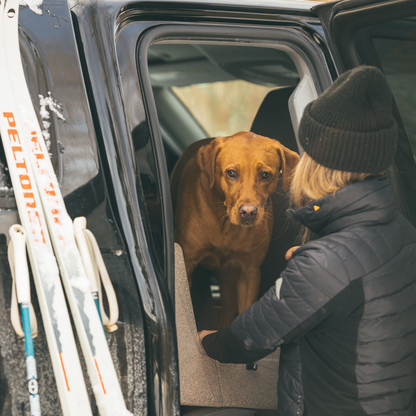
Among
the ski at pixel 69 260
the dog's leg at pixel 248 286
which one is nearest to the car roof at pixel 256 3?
the ski at pixel 69 260

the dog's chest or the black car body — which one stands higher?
the black car body

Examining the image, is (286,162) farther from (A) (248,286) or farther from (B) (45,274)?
(B) (45,274)

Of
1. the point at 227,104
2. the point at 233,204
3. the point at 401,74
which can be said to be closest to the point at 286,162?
the point at 233,204

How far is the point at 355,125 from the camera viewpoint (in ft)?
3.73

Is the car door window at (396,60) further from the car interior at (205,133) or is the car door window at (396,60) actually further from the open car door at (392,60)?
the car interior at (205,133)

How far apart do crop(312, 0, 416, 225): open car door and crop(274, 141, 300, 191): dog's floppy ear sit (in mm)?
642

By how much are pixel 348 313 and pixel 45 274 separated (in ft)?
2.47

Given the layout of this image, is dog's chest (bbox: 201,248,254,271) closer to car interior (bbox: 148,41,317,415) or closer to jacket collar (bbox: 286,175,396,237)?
car interior (bbox: 148,41,317,415)

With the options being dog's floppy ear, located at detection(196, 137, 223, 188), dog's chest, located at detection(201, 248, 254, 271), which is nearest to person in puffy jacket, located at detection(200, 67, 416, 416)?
dog's floppy ear, located at detection(196, 137, 223, 188)

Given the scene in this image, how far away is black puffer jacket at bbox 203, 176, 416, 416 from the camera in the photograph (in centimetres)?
113

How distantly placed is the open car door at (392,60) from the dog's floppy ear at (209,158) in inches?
28.7

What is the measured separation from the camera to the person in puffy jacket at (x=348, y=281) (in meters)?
1.13

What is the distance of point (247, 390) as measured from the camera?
173 centimetres

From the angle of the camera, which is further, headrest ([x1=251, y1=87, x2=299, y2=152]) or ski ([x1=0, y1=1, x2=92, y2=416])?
headrest ([x1=251, y1=87, x2=299, y2=152])
